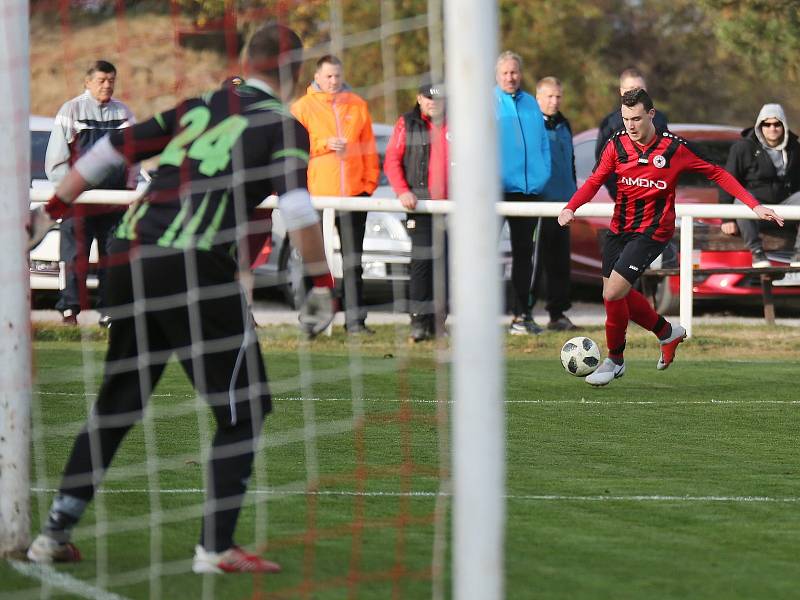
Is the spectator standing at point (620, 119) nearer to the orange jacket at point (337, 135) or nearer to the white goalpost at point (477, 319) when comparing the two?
the orange jacket at point (337, 135)

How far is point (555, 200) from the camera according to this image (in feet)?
42.9

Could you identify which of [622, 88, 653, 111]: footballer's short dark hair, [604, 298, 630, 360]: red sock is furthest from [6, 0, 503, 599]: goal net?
[622, 88, 653, 111]: footballer's short dark hair

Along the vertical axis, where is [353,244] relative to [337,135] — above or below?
below

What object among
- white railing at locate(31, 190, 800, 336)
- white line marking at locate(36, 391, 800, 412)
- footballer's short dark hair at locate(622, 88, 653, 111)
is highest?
footballer's short dark hair at locate(622, 88, 653, 111)

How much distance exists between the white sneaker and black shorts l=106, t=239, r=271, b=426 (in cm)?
514

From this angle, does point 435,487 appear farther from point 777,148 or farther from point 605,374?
point 777,148

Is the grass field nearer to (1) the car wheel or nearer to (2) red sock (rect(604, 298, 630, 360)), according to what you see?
(2) red sock (rect(604, 298, 630, 360))

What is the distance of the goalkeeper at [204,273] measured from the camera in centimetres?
542

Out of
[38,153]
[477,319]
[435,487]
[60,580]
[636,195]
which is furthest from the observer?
[38,153]

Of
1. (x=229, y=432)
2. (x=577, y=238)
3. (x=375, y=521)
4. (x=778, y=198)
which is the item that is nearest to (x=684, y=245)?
(x=778, y=198)

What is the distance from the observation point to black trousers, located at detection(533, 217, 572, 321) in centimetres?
1336

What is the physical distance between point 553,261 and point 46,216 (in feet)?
27.0

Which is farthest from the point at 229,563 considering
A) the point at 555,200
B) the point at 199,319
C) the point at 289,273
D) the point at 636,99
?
the point at 289,273

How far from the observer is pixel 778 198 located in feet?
45.5
